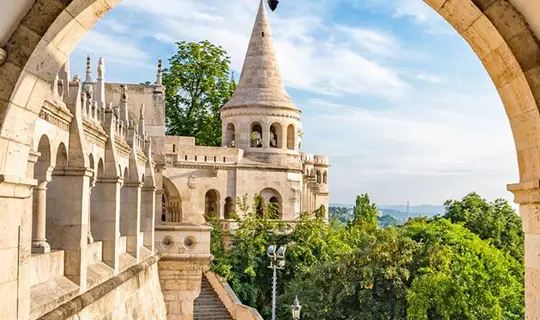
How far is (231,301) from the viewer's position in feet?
77.4

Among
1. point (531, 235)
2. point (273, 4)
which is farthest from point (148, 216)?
point (531, 235)

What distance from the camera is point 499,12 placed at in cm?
493

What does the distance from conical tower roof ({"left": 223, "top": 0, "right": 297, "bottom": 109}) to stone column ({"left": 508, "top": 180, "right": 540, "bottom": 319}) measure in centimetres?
2997

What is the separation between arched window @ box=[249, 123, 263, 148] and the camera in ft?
116

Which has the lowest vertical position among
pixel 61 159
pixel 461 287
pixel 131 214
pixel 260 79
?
pixel 461 287

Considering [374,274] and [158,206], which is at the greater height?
[158,206]

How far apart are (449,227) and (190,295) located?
51.3 feet

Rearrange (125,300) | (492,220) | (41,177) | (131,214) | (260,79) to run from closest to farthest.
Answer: (41,177), (125,300), (131,214), (260,79), (492,220)

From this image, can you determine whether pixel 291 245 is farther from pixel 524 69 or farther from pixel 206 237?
pixel 524 69

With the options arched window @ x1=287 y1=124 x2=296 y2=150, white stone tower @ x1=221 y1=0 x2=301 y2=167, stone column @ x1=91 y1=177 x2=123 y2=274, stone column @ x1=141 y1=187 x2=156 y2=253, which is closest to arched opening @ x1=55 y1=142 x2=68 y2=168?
stone column @ x1=91 y1=177 x2=123 y2=274

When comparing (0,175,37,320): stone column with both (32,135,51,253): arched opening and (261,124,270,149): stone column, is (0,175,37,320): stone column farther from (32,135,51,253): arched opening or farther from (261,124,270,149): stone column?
(261,124,270,149): stone column

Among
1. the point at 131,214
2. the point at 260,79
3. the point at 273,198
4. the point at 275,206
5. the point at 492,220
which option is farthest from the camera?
the point at 492,220

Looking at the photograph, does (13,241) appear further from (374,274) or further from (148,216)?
(374,274)

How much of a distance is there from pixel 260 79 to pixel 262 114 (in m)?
1.62
